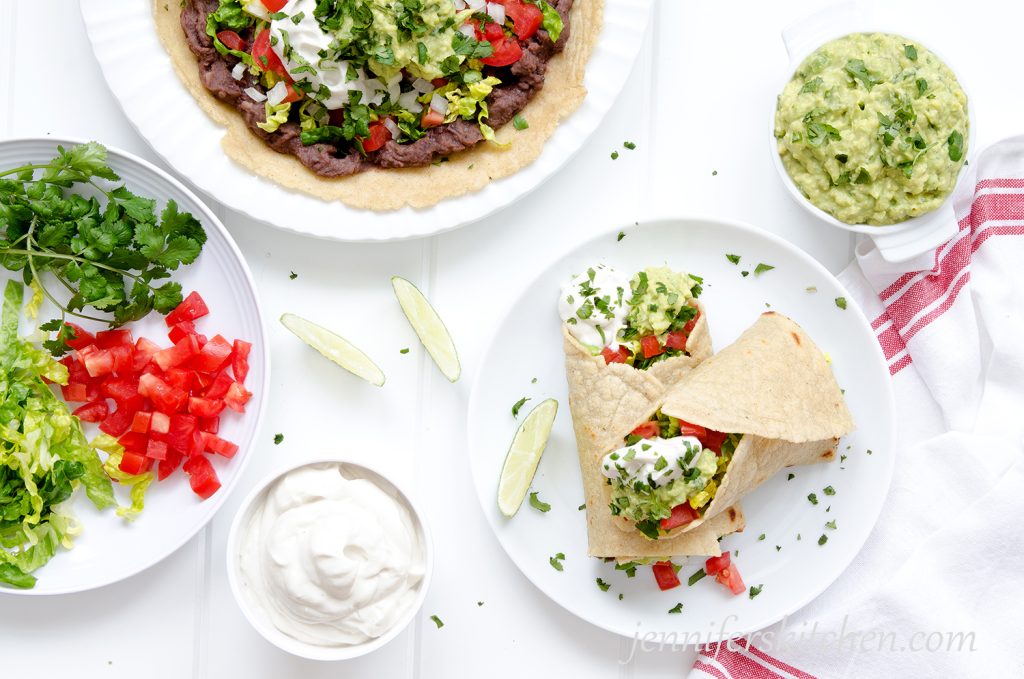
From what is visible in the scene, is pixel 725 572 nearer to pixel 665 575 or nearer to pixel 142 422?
pixel 665 575

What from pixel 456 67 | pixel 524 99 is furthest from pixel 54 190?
pixel 524 99

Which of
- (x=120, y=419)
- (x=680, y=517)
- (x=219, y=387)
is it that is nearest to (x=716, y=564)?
(x=680, y=517)

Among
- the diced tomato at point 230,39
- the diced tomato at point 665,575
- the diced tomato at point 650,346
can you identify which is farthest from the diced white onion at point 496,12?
the diced tomato at point 665,575

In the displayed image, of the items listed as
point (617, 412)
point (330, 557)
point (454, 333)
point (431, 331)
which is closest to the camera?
point (330, 557)

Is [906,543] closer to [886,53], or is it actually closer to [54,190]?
[886,53]

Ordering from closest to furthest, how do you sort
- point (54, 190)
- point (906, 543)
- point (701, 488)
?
point (701, 488) → point (54, 190) → point (906, 543)

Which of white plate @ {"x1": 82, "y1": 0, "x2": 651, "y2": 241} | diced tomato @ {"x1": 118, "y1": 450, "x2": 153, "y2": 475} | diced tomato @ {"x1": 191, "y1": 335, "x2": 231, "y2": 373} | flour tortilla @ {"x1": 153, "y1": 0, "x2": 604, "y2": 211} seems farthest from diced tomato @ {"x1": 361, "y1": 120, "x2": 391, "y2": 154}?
diced tomato @ {"x1": 118, "y1": 450, "x2": 153, "y2": 475}
